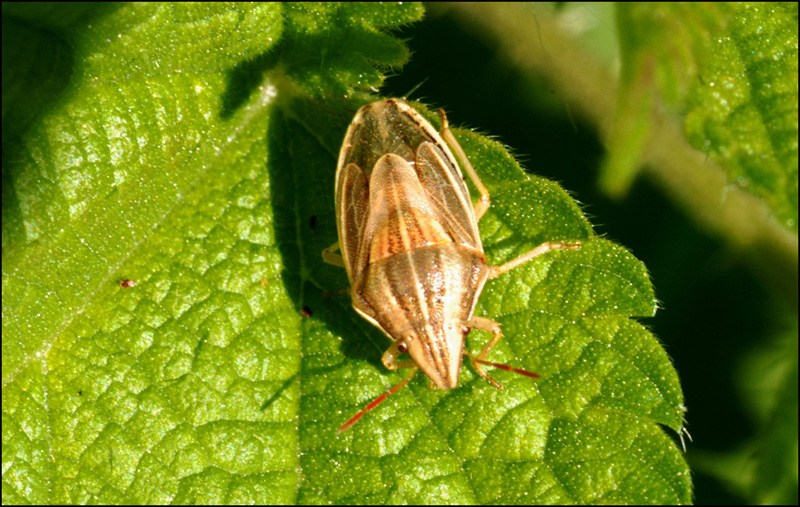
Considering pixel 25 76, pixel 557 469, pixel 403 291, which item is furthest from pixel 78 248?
pixel 557 469

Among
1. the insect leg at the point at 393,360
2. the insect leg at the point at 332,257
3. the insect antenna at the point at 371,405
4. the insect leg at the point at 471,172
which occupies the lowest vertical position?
the insect antenna at the point at 371,405

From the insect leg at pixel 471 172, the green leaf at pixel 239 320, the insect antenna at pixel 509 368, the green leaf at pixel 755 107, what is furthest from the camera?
the insect leg at pixel 471 172

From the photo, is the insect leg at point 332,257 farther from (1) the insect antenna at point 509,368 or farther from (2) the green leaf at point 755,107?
(2) the green leaf at point 755,107

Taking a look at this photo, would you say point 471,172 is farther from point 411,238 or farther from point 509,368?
point 509,368

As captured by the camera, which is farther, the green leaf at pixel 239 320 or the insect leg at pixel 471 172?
the insect leg at pixel 471 172

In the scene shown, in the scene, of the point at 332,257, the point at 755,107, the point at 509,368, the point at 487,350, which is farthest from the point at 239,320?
the point at 755,107

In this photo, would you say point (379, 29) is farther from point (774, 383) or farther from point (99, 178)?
point (774, 383)

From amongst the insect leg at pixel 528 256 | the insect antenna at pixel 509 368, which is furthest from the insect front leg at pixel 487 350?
the insect leg at pixel 528 256

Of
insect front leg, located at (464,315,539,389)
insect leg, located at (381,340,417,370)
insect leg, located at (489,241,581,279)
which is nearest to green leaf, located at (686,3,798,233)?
insect leg, located at (489,241,581,279)
